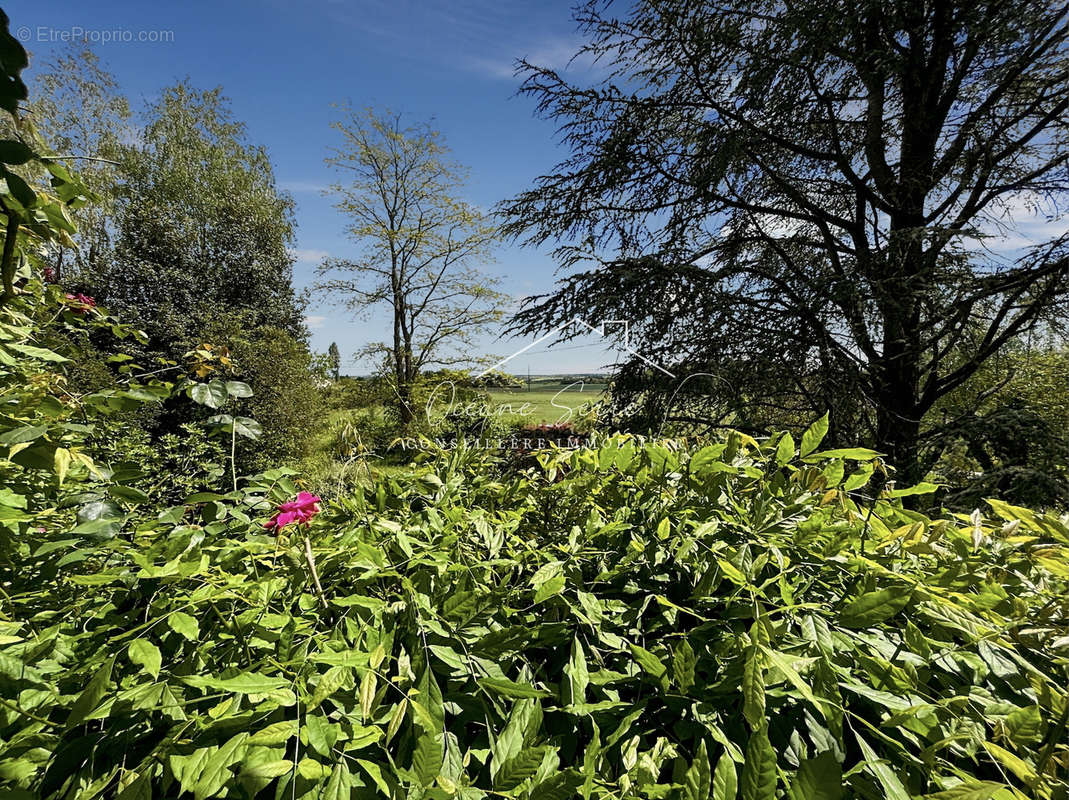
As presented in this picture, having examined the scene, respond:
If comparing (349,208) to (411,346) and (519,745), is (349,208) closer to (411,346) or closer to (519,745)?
(411,346)

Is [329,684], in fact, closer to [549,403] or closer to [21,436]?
[21,436]

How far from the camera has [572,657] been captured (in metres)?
0.63

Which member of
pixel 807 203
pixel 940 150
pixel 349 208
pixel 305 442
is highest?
pixel 349 208

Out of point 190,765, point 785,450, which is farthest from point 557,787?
point 785,450

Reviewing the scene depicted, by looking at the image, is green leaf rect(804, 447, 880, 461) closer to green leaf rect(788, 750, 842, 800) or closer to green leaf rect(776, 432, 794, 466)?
green leaf rect(776, 432, 794, 466)

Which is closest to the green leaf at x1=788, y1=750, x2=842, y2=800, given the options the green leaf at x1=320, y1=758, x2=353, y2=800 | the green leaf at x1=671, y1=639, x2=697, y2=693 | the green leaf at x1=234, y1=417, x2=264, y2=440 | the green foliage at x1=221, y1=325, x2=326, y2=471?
the green leaf at x1=671, y1=639, x2=697, y2=693

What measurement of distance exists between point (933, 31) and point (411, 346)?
10.8 m

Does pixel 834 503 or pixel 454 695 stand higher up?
pixel 834 503

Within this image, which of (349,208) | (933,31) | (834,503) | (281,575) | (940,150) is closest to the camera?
(281,575)

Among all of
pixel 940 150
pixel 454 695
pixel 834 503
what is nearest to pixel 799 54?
pixel 940 150

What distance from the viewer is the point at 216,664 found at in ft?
2.06

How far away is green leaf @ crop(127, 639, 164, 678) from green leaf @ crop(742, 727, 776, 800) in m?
0.62

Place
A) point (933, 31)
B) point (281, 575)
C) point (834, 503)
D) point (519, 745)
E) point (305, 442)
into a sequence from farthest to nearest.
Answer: point (305, 442), point (933, 31), point (834, 503), point (281, 575), point (519, 745)

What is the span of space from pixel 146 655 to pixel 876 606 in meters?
0.84
